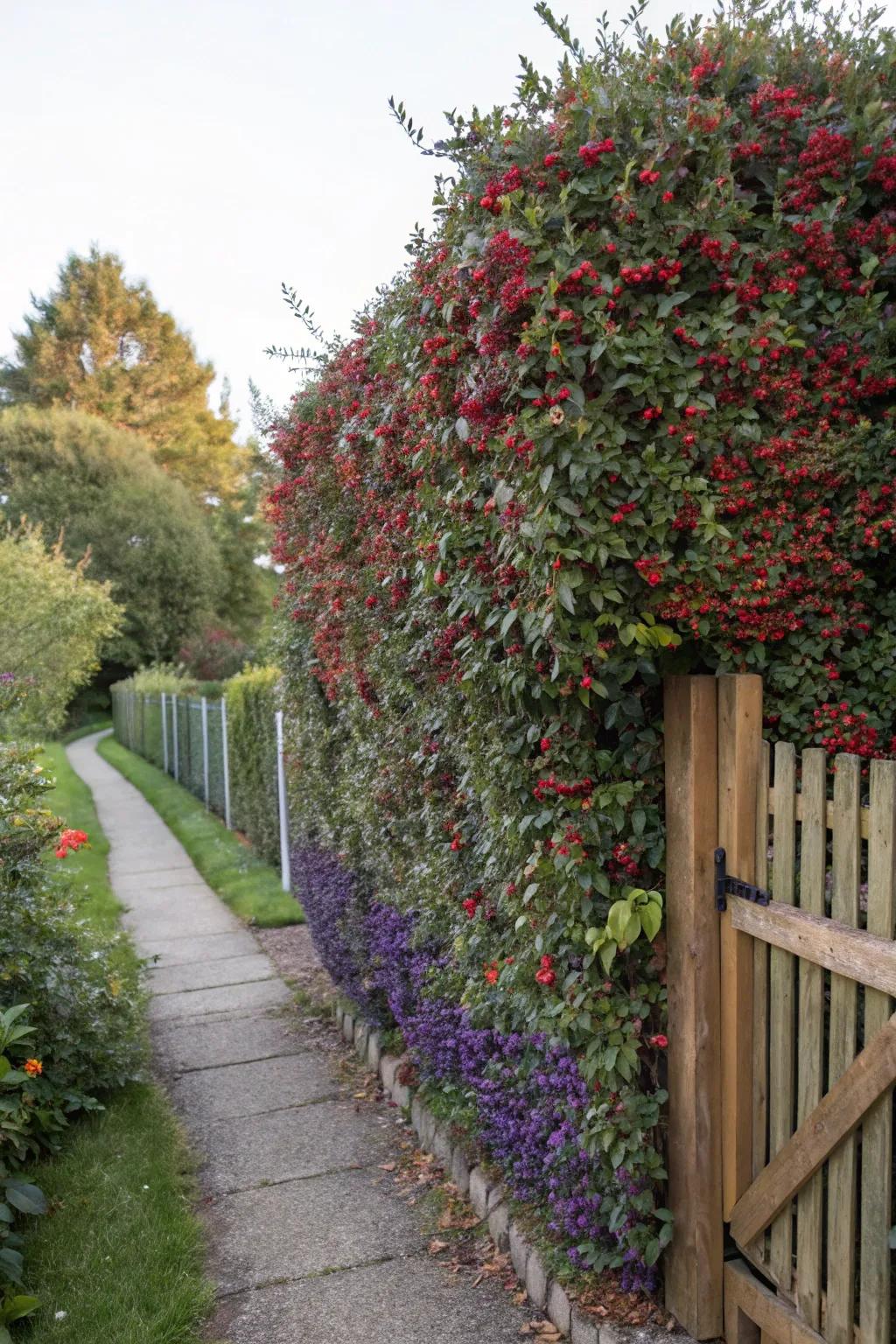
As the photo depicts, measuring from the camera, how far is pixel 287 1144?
4.46 m

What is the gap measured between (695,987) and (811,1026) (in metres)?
0.37

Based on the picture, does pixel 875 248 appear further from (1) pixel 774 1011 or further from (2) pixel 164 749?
(2) pixel 164 749

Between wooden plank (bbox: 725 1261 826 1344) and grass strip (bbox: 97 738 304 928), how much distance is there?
19.7ft

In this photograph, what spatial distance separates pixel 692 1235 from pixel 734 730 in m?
1.38

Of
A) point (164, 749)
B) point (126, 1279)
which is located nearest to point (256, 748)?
point (126, 1279)

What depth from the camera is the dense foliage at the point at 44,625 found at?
15336 millimetres

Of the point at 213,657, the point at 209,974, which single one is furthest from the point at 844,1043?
the point at 213,657

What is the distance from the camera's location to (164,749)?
20609 millimetres

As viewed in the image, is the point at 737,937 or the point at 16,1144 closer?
the point at 737,937

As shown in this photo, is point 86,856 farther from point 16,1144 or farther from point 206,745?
point 16,1144

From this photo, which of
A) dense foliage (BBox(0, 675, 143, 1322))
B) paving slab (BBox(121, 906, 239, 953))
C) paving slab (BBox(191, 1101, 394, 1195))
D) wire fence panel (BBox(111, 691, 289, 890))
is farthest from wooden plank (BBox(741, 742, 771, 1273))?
wire fence panel (BBox(111, 691, 289, 890))

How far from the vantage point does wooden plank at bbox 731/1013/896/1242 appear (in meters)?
2.12

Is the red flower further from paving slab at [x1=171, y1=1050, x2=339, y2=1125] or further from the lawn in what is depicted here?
paving slab at [x1=171, y1=1050, x2=339, y2=1125]

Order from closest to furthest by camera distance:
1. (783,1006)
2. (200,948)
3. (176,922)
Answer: (783,1006) < (200,948) < (176,922)
